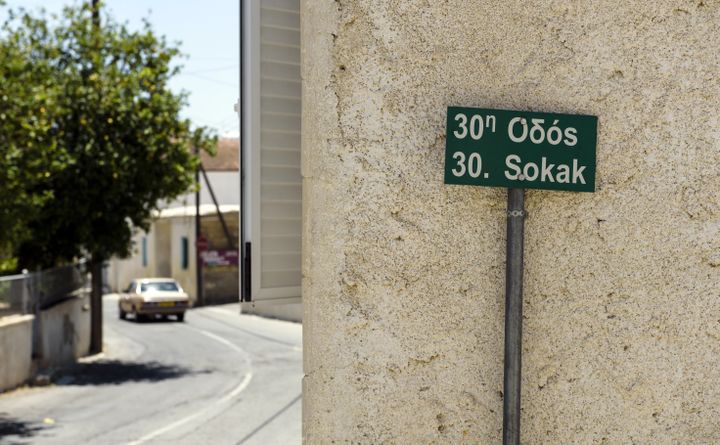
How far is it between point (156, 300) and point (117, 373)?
14.1 m

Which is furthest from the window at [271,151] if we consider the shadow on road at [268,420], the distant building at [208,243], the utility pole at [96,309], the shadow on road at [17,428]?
the distant building at [208,243]

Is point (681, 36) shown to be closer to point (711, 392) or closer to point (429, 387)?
point (711, 392)

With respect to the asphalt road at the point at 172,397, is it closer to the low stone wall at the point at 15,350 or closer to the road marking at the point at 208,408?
the road marking at the point at 208,408

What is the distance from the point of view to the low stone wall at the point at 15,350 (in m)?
14.7

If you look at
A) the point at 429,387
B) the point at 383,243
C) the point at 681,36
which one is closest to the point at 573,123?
the point at 681,36

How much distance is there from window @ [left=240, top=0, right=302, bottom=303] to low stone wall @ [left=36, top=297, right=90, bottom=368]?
15.3 metres

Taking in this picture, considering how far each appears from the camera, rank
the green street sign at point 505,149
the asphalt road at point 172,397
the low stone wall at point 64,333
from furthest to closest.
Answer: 1. the low stone wall at point 64,333
2. the asphalt road at point 172,397
3. the green street sign at point 505,149

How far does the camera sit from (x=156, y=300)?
31.6m

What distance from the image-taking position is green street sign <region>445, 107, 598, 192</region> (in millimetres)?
2496

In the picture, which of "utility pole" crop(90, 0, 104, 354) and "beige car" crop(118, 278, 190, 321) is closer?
"utility pole" crop(90, 0, 104, 354)

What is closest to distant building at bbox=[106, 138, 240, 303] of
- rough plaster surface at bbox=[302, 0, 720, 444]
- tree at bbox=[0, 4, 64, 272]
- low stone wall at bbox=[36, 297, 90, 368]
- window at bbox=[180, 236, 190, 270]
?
window at bbox=[180, 236, 190, 270]

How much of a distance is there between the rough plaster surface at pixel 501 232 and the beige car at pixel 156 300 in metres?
29.7

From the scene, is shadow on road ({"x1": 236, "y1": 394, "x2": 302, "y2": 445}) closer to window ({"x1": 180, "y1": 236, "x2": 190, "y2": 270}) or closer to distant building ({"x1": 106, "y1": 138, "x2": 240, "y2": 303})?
distant building ({"x1": 106, "y1": 138, "x2": 240, "y2": 303})

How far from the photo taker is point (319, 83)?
259cm
